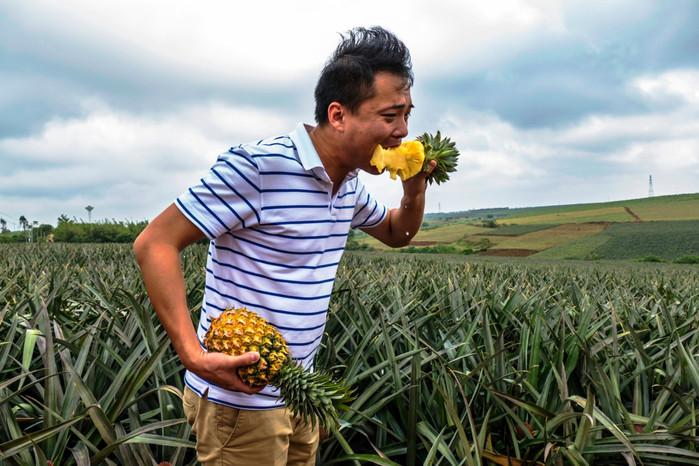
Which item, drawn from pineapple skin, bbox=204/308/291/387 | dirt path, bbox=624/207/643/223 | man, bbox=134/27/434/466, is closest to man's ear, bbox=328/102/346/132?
man, bbox=134/27/434/466

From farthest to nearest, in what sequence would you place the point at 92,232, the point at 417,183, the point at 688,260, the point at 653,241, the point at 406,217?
the point at 653,241 → the point at 688,260 → the point at 92,232 → the point at 406,217 → the point at 417,183

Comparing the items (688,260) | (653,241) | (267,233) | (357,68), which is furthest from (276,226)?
(653,241)

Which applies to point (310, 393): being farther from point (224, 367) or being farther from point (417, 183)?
point (417, 183)

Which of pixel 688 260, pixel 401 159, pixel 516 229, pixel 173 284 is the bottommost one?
pixel 688 260

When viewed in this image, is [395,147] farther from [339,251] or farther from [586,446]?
[586,446]

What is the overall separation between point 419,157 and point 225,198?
24.8 inches

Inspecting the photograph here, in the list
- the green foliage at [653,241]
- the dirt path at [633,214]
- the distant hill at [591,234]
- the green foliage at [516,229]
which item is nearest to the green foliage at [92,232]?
the distant hill at [591,234]

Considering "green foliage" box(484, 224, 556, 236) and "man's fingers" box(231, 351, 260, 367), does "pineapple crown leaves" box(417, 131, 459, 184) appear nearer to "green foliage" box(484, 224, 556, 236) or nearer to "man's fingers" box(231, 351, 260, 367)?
"man's fingers" box(231, 351, 260, 367)

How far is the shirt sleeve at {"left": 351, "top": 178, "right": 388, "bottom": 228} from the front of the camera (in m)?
2.19

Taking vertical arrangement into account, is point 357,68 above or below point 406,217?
above

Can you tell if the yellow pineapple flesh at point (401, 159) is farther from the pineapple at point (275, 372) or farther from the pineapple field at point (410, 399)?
Answer: the pineapple field at point (410, 399)

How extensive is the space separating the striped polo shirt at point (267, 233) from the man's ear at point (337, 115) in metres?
0.10

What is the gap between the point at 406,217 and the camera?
223 cm

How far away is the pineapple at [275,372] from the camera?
139cm
